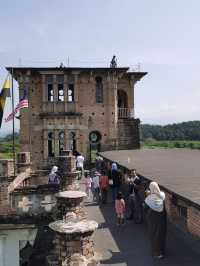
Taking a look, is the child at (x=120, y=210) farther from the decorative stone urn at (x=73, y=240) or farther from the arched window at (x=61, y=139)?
the arched window at (x=61, y=139)

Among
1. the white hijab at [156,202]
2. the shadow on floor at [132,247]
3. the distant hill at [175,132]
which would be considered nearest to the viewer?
the shadow on floor at [132,247]

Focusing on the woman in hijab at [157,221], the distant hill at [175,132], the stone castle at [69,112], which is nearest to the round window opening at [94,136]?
the stone castle at [69,112]

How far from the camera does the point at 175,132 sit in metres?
117

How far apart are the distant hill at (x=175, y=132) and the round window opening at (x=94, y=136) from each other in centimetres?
6354

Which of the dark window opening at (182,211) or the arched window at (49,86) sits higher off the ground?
the arched window at (49,86)

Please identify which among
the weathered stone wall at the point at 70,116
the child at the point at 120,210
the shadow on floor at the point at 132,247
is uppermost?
the weathered stone wall at the point at 70,116

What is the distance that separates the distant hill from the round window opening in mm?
63540

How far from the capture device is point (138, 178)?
14.9 meters

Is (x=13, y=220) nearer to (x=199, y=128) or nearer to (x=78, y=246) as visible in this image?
(x=78, y=246)

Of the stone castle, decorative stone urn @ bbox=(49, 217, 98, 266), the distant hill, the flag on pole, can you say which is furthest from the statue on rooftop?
the distant hill

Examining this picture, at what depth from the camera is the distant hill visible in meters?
112

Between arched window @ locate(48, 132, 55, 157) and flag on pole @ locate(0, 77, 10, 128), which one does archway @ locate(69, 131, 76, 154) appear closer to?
arched window @ locate(48, 132, 55, 157)

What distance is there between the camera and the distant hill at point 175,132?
112 m

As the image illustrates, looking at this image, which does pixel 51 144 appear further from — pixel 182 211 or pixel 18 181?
pixel 182 211
